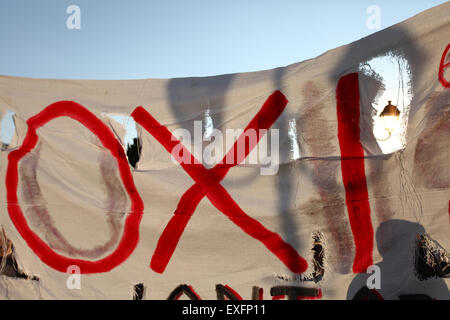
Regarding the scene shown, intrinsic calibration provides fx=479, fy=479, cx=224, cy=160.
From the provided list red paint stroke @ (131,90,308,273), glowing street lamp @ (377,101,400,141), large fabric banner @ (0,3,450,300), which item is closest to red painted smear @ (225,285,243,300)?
large fabric banner @ (0,3,450,300)

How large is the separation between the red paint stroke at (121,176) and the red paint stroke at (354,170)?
1285mm

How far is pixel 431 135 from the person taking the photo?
2588 mm

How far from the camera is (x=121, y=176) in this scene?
10.0 ft

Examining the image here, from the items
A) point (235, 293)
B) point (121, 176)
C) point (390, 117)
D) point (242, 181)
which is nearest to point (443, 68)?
point (390, 117)

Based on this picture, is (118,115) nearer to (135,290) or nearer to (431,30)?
(135,290)

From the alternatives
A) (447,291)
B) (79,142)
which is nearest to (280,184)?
(447,291)

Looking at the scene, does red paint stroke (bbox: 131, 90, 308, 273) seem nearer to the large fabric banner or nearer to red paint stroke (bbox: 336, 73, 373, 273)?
the large fabric banner

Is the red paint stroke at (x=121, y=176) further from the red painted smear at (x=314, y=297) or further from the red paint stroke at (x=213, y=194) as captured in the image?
the red painted smear at (x=314, y=297)

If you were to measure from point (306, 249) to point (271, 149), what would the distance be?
63 centimetres

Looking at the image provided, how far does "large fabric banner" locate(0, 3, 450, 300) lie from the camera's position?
2.62 m

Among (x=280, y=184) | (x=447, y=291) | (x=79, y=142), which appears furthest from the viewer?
(x=79, y=142)

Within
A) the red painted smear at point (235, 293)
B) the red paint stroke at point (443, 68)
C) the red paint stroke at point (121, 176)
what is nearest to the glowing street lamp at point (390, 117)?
the red paint stroke at point (443, 68)

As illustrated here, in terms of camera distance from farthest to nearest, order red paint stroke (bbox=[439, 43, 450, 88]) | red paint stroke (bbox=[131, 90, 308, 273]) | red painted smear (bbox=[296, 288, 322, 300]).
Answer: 1. red paint stroke (bbox=[131, 90, 308, 273])
2. red painted smear (bbox=[296, 288, 322, 300])
3. red paint stroke (bbox=[439, 43, 450, 88])

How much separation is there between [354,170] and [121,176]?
143 cm
